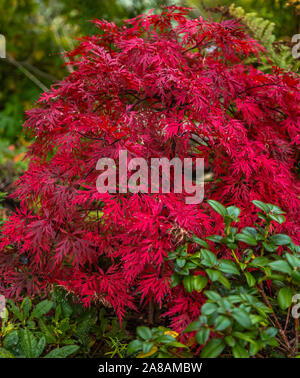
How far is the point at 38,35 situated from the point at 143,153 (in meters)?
4.49

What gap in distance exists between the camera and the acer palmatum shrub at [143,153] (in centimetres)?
132

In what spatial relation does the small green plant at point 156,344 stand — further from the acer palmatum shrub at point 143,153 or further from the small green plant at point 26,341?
the small green plant at point 26,341

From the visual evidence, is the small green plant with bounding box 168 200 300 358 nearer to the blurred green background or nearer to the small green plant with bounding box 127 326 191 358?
the small green plant with bounding box 127 326 191 358

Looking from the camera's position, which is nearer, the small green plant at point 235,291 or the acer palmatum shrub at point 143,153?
the small green plant at point 235,291

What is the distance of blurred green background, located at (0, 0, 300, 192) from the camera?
3.48 metres

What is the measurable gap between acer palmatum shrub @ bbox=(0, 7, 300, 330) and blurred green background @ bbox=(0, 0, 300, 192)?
5.84ft

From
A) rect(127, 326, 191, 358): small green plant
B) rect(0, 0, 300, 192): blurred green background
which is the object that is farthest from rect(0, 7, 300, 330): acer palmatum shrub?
rect(0, 0, 300, 192): blurred green background

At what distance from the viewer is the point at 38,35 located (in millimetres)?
4988

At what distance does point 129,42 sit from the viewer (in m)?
1.43

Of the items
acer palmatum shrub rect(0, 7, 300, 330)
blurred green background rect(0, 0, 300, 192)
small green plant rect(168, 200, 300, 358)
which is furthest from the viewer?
blurred green background rect(0, 0, 300, 192)

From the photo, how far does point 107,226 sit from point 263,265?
2.01 ft

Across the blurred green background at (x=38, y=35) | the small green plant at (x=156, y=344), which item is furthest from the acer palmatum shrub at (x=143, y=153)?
the blurred green background at (x=38, y=35)

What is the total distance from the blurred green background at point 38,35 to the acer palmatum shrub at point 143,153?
70.1 inches
